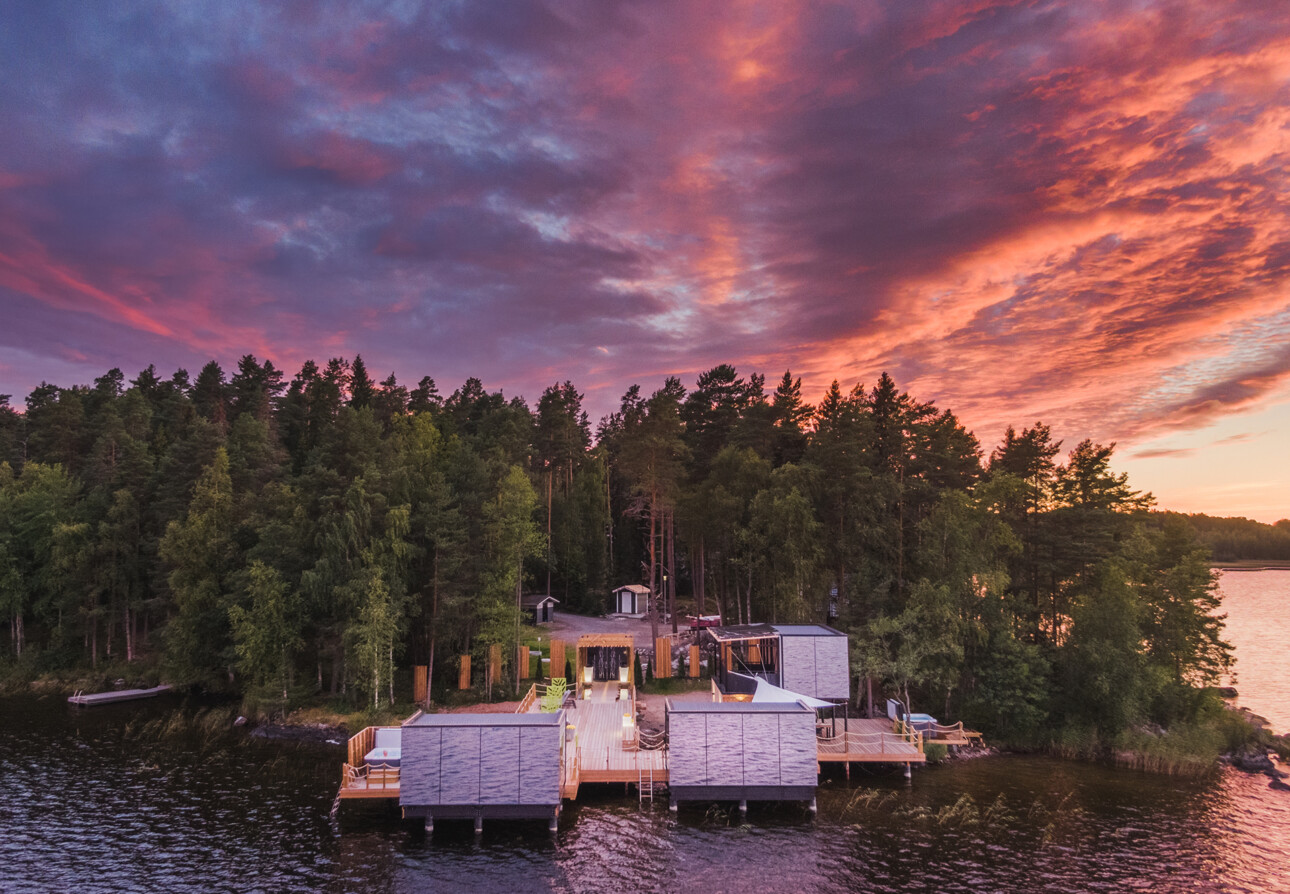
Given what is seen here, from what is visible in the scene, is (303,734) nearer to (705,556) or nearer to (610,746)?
(610,746)

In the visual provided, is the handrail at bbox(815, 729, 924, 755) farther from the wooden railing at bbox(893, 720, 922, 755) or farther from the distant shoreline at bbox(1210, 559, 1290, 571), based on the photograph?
the distant shoreline at bbox(1210, 559, 1290, 571)

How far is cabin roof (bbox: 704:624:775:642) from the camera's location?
33469 millimetres

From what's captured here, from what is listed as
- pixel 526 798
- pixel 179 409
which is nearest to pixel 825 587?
pixel 526 798

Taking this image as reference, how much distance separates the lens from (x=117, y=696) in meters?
40.0

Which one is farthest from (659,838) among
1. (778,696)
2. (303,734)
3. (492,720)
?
(303,734)

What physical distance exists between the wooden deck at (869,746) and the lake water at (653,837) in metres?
0.96

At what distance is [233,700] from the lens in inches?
1581

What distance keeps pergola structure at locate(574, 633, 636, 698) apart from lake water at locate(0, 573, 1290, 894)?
10.8 metres

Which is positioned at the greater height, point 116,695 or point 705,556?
point 705,556

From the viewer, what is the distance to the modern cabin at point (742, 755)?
2409 cm

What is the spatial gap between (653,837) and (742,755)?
14.1 feet

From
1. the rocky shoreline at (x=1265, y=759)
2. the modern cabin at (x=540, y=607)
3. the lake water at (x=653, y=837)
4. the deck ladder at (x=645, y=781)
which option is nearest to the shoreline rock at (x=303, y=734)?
the lake water at (x=653, y=837)

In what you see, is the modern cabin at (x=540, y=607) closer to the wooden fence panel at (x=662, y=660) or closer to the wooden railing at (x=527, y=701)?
the wooden fence panel at (x=662, y=660)

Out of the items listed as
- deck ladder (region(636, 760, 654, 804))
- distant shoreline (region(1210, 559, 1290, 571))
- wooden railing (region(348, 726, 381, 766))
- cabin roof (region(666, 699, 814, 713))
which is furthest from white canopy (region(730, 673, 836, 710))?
distant shoreline (region(1210, 559, 1290, 571))
